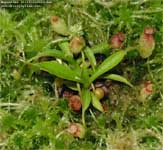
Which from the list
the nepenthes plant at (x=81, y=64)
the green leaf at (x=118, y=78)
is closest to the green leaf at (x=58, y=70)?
the nepenthes plant at (x=81, y=64)

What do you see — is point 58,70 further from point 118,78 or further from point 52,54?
point 118,78

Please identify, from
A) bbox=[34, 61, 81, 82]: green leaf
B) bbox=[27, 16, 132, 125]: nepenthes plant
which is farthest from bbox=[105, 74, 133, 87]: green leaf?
bbox=[34, 61, 81, 82]: green leaf

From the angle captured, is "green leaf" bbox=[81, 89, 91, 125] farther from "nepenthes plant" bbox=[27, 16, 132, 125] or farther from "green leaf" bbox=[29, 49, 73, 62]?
"green leaf" bbox=[29, 49, 73, 62]

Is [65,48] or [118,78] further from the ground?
[65,48]

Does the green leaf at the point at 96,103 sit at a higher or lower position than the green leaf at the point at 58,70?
lower

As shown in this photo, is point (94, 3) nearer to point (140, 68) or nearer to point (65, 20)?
point (65, 20)

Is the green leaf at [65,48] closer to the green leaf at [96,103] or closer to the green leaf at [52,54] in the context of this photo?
the green leaf at [52,54]

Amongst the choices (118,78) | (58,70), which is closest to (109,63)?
(118,78)

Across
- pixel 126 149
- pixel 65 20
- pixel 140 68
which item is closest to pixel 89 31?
A: pixel 65 20
